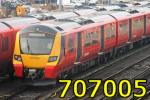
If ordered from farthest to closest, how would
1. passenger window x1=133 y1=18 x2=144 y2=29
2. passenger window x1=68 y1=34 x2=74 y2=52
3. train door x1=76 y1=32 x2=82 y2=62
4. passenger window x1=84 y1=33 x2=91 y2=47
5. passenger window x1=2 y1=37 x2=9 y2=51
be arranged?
passenger window x1=133 y1=18 x2=144 y2=29 → passenger window x1=84 y1=33 x2=91 y2=47 → train door x1=76 y1=32 x2=82 y2=62 → passenger window x1=2 y1=37 x2=9 y2=51 → passenger window x1=68 y1=34 x2=74 y2=52

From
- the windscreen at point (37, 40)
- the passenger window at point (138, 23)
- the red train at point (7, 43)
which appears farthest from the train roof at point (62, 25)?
the passenger window at point (138, 23)

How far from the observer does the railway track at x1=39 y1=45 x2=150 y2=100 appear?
1903cm

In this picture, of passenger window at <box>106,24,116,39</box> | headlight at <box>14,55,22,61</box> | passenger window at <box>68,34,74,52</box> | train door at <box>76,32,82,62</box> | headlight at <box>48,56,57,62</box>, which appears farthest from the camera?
passenger window at <box>106,24,116,39</box>

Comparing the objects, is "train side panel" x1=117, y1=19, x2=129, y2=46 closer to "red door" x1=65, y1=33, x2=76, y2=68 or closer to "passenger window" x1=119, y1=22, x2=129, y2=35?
"passenger window" x1=119, y1=22, x2=129, y2=35

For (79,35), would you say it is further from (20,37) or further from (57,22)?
(20,37)

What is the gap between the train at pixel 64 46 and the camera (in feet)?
62.0

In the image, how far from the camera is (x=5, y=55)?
20172mm

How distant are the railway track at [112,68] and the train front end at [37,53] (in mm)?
913

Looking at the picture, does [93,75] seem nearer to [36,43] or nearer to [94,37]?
[94,37]

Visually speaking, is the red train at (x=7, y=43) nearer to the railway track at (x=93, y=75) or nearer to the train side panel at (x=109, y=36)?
the railway track at (x=93, y=75)

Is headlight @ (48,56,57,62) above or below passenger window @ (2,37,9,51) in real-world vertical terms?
below

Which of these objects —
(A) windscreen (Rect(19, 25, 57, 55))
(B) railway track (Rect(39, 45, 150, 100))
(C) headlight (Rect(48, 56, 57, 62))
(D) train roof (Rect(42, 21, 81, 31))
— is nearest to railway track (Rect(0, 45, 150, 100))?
(B) railway track (Rect(39, 45, 150, 100))

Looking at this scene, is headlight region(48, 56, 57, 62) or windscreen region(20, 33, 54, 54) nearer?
headlight region(48, 56, 57, 62)

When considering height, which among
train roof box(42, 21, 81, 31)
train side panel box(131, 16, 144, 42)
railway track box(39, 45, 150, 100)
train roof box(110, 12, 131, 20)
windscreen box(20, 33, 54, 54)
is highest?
train roof box(42, 21, 81, 31)
